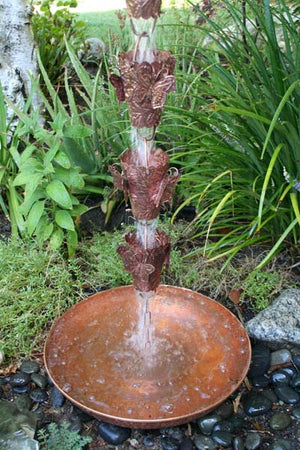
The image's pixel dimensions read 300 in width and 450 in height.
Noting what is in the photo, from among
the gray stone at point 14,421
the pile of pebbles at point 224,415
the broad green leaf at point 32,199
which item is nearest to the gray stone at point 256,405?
the pile of pebbles at point 224,415

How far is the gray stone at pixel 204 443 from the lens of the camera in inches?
74.2

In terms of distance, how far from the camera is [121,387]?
1961 mm

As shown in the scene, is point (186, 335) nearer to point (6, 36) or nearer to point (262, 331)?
point (262, 331)

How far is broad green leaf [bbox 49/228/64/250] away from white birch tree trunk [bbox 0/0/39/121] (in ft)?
3.91

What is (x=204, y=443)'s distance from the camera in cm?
190

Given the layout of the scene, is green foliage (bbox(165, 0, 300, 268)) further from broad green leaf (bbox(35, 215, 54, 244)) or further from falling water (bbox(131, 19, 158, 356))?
broad green leaf (bbox(35, 215, 54, 244))

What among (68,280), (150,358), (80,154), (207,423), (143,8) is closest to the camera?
(143,8)

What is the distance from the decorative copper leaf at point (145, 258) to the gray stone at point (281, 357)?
0.74m

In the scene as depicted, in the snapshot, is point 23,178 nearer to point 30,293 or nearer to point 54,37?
point 30,293

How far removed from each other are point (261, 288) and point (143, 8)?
1.53 m

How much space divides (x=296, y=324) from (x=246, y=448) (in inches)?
27.2

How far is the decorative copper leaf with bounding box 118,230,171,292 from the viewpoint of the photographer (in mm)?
1877

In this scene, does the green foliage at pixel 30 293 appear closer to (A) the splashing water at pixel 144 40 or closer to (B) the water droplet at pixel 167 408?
(B) the water droplet at pixel 167 408

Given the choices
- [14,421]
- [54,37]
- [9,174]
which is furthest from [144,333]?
[54,37]
